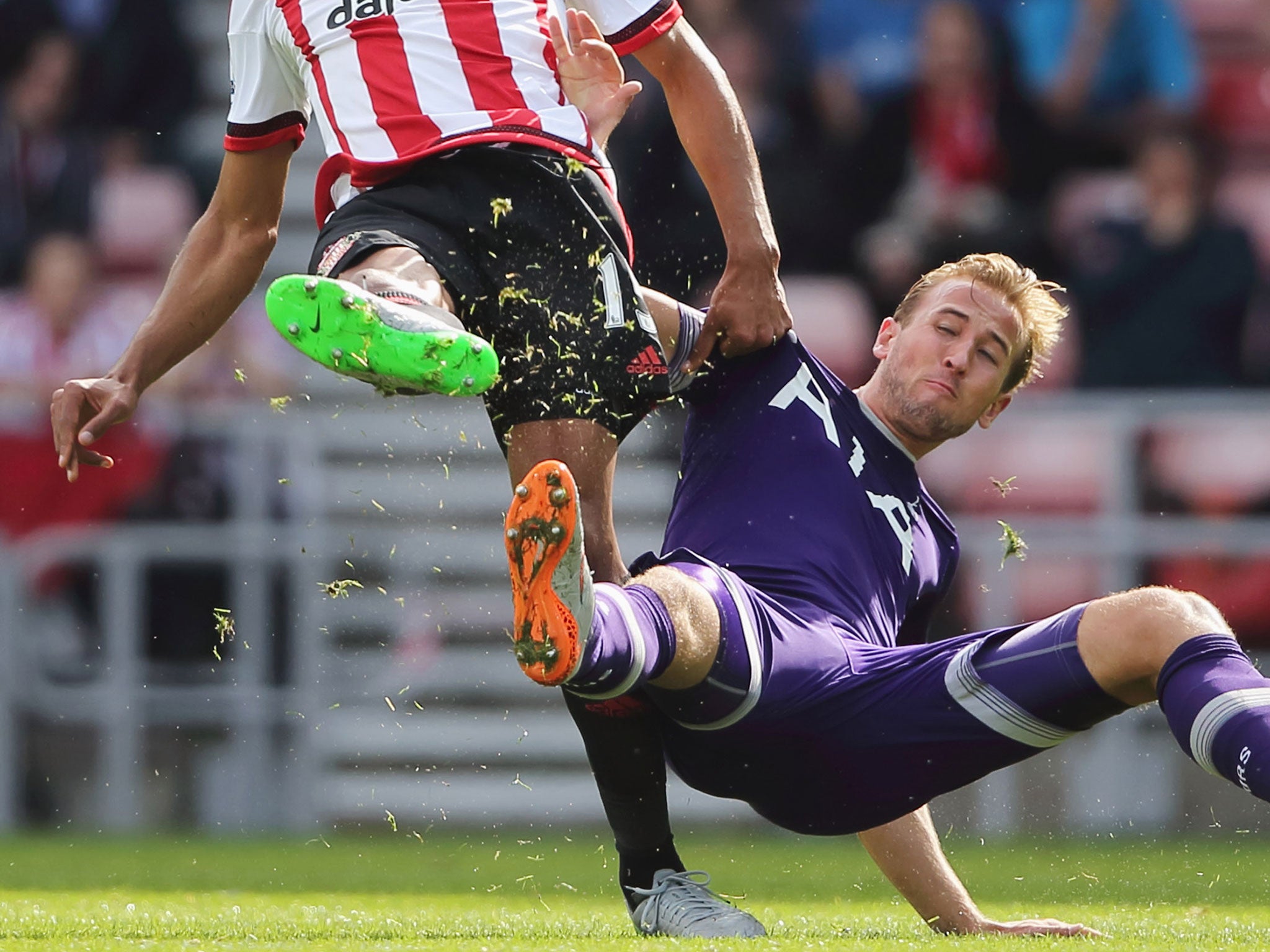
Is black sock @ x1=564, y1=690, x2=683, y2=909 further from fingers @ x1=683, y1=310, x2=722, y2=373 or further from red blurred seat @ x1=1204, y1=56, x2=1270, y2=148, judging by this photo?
red blurred seat @ x1=1204, y1=56, x2=1270, y2=148

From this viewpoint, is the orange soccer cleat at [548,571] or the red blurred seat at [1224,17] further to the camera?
the red blurred seat at [1224,17]

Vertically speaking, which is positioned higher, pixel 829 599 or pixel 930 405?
pixel 930 405

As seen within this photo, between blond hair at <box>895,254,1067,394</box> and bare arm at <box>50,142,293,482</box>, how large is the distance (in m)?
1.36

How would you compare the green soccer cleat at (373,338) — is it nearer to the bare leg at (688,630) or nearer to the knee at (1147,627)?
the bare leg at (688,630)

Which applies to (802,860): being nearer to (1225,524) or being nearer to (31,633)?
(1225,524)

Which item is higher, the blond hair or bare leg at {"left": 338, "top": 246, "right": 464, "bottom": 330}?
bare leg at {"left": 338, "top": 246, "right": 464, "bottom": 330}

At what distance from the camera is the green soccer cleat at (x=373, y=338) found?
10.1 ft

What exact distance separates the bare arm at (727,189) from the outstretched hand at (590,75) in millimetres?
97

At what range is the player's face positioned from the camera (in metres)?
3.85

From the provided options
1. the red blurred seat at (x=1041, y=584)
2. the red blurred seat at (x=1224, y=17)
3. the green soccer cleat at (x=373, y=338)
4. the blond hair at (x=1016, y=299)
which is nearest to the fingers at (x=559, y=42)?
the blond hair at (x=1016, y=299)

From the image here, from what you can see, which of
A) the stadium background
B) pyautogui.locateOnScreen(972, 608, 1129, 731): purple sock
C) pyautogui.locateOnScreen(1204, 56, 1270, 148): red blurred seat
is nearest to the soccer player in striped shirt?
pyautogui.locateOnScreen(972, 608, 1129, 731): purple sock

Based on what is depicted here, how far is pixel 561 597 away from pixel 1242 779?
1078mm

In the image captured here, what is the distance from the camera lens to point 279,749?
736 cm

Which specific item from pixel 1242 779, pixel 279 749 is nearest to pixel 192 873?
pixel 279 749
